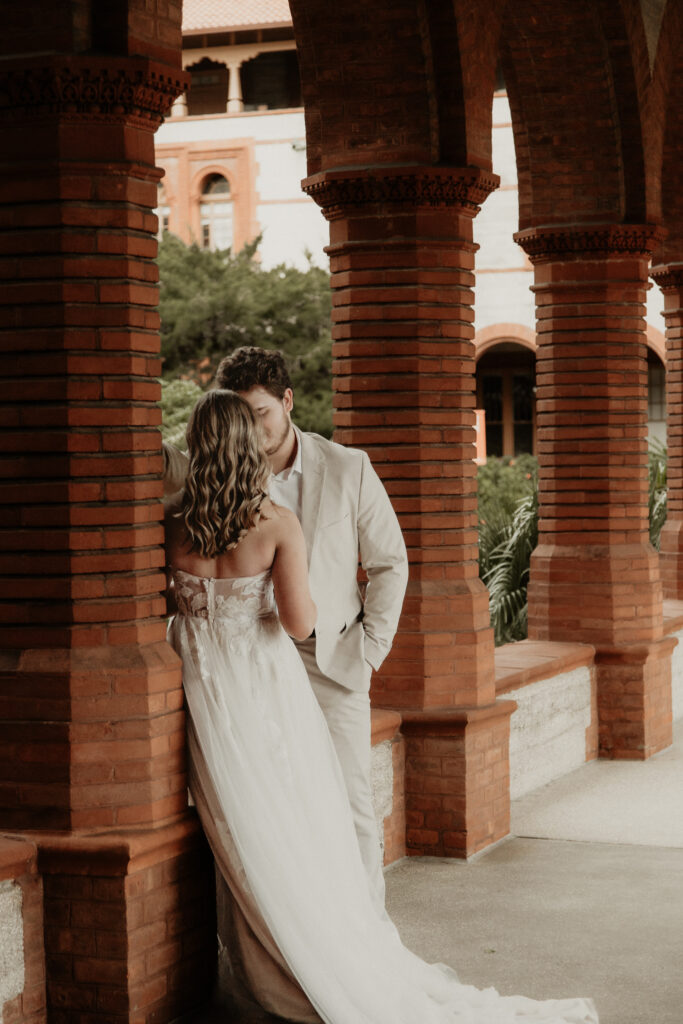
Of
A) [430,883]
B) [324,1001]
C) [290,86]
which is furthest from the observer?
[290,86]

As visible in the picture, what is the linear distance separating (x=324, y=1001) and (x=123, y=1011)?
2.00 ft

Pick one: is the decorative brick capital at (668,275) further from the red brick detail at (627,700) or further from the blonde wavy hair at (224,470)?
the blonde wavy hair at (224,470)

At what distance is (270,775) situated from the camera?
4.51 meters

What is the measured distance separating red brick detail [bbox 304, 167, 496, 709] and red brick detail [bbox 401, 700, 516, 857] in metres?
0.12

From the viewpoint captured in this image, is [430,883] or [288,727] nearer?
[288,727]

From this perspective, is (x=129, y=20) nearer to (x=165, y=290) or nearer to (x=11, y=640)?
(x=11, y=640)

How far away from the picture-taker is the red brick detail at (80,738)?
4438mm

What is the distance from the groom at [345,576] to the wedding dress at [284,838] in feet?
1.33

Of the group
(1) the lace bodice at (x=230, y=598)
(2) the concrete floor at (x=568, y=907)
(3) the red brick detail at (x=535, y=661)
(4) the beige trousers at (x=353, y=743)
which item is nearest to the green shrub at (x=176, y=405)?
(3) the red brick detail at (x=535, y=661)

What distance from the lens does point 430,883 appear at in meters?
6.43

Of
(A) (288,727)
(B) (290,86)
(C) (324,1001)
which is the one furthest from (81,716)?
(B) (290,86)

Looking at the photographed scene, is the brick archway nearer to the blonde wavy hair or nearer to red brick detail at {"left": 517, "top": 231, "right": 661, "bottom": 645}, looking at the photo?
red brick detail at {"left": 517, "top": 231, "right": 661, "bottom": 645}

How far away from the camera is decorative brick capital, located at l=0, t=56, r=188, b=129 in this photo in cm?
435

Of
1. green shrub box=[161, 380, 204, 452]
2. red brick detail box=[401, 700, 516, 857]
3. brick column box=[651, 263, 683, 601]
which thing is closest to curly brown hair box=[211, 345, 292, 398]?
red brick detail box=[401, 700, 516, 857]
